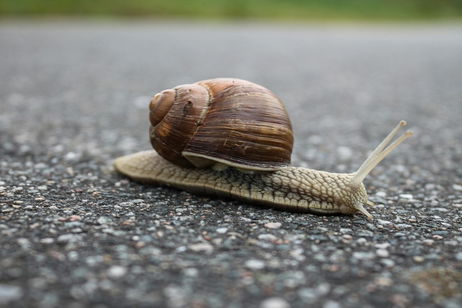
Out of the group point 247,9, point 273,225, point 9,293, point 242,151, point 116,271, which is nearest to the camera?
point 9,293

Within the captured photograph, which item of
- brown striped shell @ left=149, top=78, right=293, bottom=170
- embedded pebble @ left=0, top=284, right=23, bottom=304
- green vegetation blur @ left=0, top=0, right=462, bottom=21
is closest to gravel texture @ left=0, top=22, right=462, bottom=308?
embedded pebble @ left=0, top=284, right=23, bottom=304

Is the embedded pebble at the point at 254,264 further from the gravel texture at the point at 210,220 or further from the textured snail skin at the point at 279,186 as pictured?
the textured snail skin at the point at 279,186

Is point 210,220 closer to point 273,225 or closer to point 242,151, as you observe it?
point 273,225

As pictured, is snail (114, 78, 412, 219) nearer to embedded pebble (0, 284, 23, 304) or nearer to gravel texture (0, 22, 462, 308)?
gravel texture (0, 22, 462, 308)

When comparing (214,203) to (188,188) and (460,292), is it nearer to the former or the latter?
(188,188)

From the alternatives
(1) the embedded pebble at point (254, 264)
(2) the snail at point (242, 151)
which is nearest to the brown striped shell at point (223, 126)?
(2) the snail at point (242, 151)

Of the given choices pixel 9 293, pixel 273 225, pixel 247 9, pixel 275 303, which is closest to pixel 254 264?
pixel 275 303
